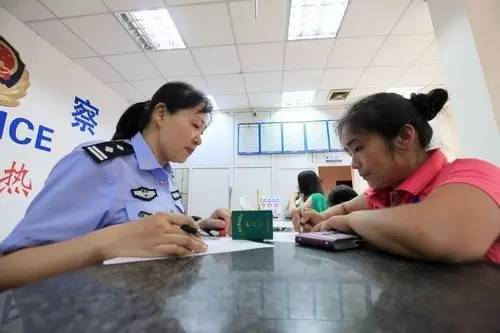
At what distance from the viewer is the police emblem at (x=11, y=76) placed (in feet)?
7.48

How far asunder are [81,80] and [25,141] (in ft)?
3.84

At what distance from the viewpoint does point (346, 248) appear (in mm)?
649

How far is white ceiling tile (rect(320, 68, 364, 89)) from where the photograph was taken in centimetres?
342

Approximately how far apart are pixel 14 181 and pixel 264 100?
3.39 meters

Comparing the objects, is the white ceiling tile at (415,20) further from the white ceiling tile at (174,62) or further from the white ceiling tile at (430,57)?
the white ceiling tile at (174,62)

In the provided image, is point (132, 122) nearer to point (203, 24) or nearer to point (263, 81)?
point (203, 24)

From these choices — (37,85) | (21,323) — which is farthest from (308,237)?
(37,85)

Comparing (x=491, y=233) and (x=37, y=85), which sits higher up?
(x=37, y=85)

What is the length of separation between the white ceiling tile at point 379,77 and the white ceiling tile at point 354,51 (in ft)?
0.84

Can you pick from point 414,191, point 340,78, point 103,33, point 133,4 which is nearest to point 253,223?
point 414,191

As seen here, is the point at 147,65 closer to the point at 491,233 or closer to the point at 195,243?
the point at 195,243

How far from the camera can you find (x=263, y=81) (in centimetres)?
370

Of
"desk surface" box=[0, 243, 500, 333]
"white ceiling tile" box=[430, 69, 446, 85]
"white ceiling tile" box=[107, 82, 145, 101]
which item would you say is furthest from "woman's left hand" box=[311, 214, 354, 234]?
"white ceiling tile" box=[430, 69, 446, 85]

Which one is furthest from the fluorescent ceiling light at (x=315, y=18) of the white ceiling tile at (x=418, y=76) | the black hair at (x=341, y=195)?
the black hair at (x=341, y=195)
